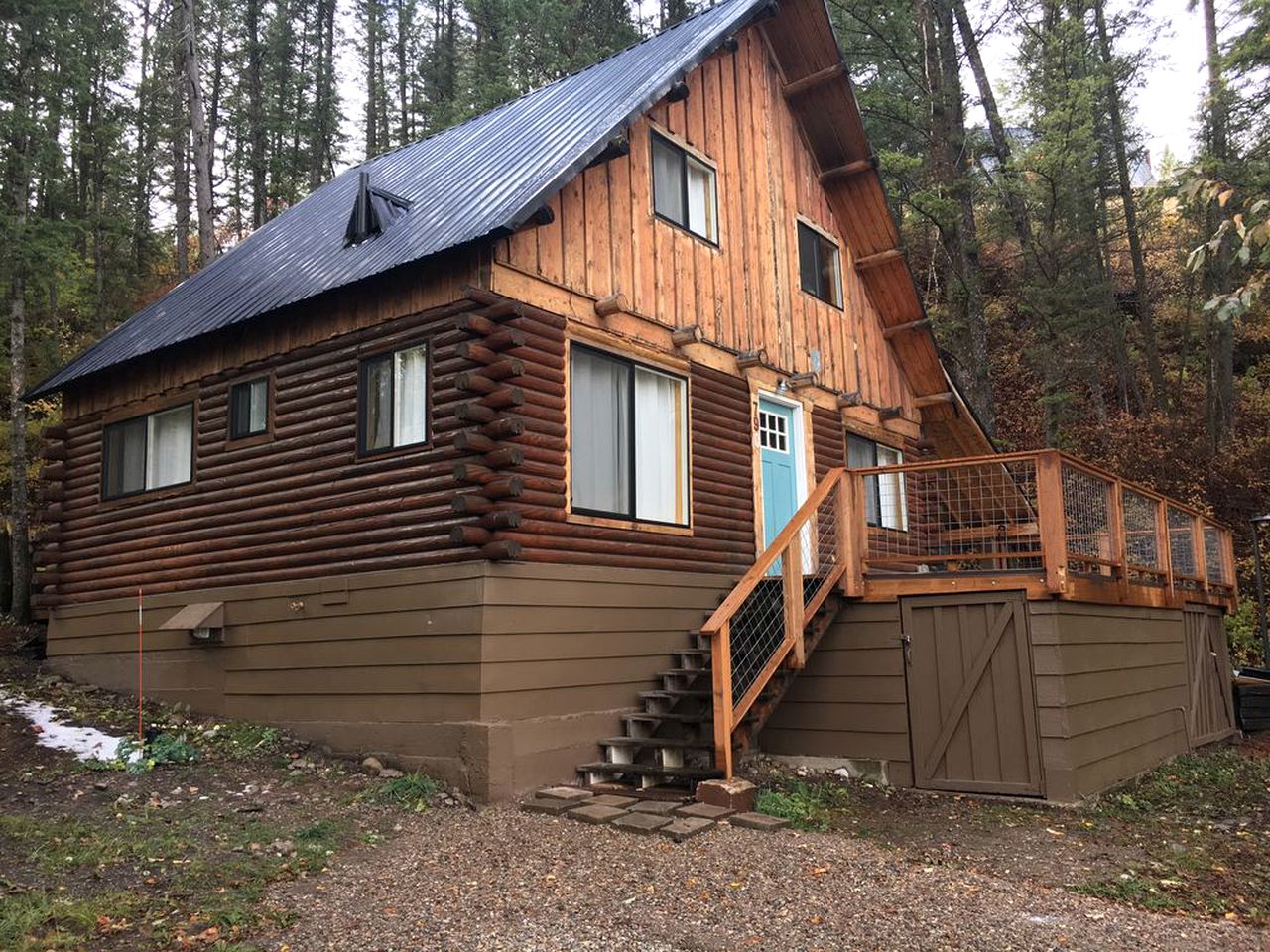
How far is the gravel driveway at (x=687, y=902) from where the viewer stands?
4.87 meters

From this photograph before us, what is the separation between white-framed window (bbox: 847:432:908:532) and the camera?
13.4 meters

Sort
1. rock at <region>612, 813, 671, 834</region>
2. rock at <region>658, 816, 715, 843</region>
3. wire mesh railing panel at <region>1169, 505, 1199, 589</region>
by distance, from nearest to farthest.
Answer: rock at <region>658, 816, 715, 843</region> < rock at <region>612, 813, 671, 834</region> < wire mesh railing panel at <region>1169, 505, 1199, 589</region>

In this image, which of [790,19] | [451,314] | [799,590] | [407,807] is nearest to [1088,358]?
[790,19]

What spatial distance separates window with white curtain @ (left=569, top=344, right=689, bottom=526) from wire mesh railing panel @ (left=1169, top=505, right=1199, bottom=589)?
565 centimetres

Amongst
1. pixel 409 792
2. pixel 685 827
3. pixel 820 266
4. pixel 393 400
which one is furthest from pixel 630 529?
pixel 820 266

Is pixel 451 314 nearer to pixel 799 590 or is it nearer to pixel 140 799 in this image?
pixel 799 590

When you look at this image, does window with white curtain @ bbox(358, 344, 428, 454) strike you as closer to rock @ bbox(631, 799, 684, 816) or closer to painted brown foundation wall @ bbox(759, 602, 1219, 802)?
rock @ bbox(631, 799, 684, 816)

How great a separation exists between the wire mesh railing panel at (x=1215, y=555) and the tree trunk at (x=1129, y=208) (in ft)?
32.8

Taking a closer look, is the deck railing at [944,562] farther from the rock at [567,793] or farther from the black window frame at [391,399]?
the black window frame at [391,399]

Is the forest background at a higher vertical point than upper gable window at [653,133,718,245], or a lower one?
higher

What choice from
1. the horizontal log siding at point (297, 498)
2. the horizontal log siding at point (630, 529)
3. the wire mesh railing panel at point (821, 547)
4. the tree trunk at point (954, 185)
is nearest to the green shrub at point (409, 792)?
the horizontal log siding at point (297, 498)

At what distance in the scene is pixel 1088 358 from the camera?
2353 cm

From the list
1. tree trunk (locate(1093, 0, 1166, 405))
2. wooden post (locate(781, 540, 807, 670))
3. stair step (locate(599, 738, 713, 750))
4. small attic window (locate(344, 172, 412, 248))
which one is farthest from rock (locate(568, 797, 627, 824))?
tree trunk (locate(1093, 0, 1166, 405))

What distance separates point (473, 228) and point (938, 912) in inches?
230
